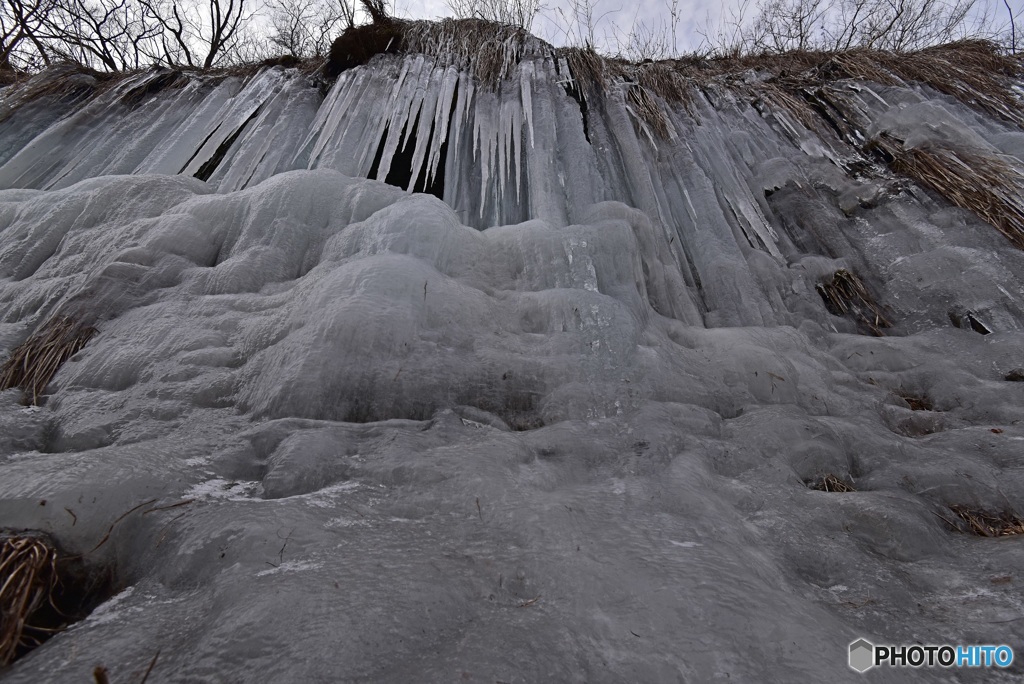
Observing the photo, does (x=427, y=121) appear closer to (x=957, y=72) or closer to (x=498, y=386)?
(x=498, y=386)

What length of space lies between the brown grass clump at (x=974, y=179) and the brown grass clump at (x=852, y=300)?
91cm

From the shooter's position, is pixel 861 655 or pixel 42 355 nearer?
pixel 861 655

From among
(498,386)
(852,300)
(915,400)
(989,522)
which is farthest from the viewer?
(852,300)

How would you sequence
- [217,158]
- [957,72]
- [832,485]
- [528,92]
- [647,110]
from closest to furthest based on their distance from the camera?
[832,485], [217,158], [528,92], [647,110], [957,72]

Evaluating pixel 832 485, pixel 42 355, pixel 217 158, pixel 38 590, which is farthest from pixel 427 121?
pixel 38 590

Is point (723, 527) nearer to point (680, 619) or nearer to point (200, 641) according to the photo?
point (680, 619)

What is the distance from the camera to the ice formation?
3.80ft

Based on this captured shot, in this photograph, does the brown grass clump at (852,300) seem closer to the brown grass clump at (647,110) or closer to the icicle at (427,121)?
the brown grass clump at (647,110)

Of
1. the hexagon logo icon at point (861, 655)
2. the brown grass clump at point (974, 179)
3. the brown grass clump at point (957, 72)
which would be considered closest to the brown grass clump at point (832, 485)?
the hexagon logo icon at point (861, 655)

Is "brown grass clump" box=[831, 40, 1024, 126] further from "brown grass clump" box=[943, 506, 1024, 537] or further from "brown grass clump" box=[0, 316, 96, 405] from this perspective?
"brown grass clump" box=[0, 316, 96, 405]

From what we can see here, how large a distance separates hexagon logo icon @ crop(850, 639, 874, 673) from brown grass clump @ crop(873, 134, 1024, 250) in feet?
10.9

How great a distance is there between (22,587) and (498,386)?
4.82 ft

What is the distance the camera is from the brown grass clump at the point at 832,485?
73.7 inches

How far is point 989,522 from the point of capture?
173cm
